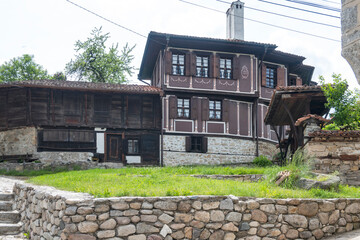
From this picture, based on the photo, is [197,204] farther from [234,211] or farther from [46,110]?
[46,110]

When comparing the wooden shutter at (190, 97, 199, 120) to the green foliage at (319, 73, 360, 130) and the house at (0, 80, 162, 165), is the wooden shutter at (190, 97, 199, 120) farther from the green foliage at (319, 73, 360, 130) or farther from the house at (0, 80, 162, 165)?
the green foliage at (319, 73, 360, 130)

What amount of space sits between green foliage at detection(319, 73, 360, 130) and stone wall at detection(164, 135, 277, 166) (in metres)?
8.95

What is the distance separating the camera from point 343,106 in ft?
47.6

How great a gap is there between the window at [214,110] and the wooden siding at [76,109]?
2.62 meters

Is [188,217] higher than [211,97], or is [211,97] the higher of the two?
[211,97]

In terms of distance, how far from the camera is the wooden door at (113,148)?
22775 millimetres

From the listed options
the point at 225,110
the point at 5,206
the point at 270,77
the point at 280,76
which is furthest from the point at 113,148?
the point at 5,206

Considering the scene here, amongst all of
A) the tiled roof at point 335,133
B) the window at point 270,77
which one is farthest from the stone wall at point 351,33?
the window at point 270,77

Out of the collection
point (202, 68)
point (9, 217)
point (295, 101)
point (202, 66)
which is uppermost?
point (202, 66)

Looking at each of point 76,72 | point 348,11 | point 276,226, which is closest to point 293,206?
point 276,226

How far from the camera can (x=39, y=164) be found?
1984 centimetres

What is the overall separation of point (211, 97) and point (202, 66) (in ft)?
5.37

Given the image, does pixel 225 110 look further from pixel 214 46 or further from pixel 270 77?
pixel 270 77

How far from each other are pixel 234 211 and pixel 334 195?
8.27 feet
